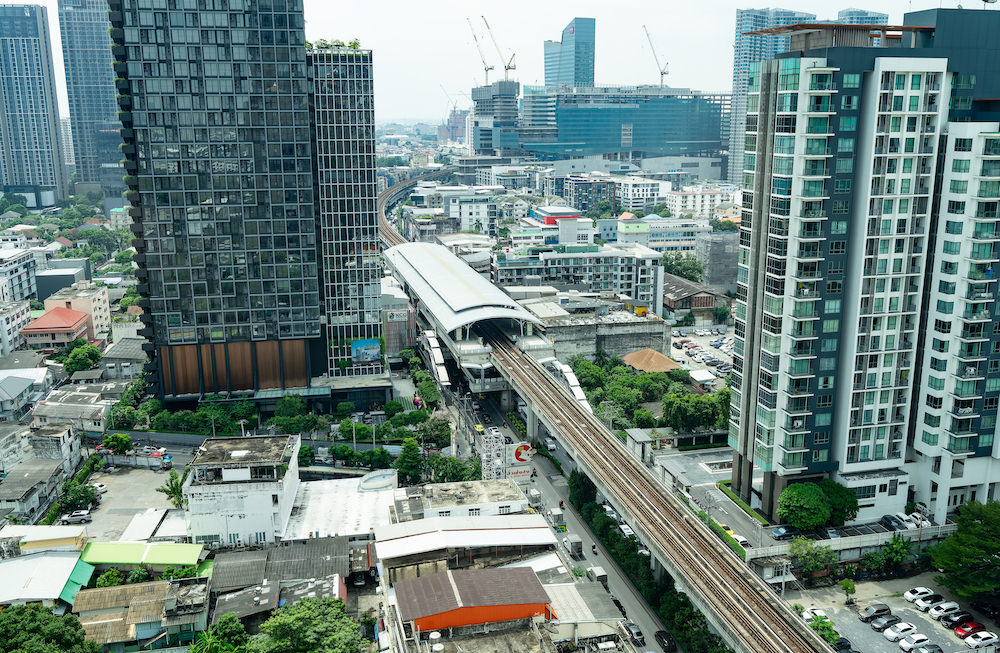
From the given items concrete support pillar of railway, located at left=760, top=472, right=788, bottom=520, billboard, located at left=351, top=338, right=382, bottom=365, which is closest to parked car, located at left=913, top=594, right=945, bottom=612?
concrete support pillar of railway, located at left=760, top=472, right=788, bottom=520

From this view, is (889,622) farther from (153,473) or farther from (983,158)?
(153,473)

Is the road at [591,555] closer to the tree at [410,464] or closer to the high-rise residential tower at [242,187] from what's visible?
the tree at [410,464]

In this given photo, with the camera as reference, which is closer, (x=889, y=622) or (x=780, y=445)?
(x=889, y=622)

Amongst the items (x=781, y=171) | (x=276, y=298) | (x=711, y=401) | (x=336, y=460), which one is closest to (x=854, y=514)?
(x=711, y=401)

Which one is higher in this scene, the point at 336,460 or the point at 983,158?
the point at 983,158

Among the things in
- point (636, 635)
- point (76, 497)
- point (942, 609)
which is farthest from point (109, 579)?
point (942, 609)

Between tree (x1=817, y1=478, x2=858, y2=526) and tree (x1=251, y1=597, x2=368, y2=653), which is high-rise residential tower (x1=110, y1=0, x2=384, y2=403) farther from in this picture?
tree (x1=817, y1=478, x2=858, y2=526)

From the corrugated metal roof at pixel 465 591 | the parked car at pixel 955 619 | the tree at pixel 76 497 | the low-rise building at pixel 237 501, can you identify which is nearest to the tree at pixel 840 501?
the parked car at pixel 955 619
